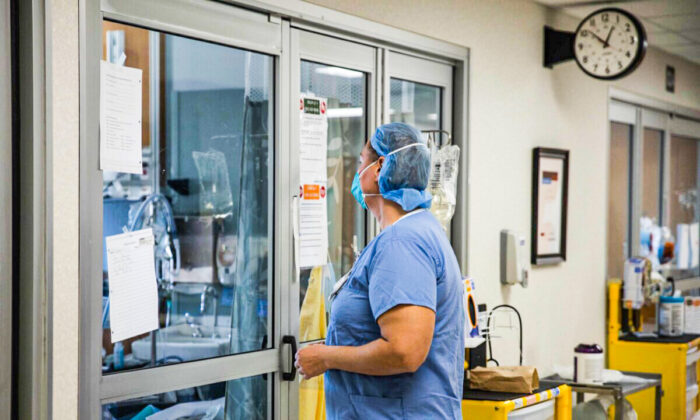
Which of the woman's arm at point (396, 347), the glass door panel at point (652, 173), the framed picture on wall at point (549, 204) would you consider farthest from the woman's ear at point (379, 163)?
the glass door panel at point (652, 173)

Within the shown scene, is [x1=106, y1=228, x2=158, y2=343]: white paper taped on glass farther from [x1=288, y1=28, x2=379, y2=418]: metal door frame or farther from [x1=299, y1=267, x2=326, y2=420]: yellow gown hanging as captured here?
[x1=299, y1=267, x2=326, y2=420]: yellow gown hanging

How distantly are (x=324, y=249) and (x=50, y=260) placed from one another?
1.20m

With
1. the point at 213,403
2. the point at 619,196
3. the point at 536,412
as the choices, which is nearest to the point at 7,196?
the point at 213,403

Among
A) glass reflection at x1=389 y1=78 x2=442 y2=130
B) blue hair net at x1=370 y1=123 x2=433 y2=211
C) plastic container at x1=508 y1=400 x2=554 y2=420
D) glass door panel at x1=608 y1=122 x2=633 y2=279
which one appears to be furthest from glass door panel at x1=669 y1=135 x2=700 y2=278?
blue hair net at x1=370 y1=123 x2=433 y2=211

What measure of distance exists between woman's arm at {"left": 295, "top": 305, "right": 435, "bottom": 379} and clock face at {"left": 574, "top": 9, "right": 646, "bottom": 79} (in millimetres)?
2774

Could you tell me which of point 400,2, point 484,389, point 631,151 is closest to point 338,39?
point 400,2

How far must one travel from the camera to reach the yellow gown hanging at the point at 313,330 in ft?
9.97

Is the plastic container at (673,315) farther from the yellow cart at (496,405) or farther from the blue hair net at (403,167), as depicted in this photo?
the blue hair net at (403,167)

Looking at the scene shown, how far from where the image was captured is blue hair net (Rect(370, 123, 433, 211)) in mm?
2186

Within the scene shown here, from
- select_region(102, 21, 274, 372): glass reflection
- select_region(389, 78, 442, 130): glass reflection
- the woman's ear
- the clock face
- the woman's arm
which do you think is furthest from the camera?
the clock face

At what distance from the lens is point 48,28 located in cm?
208

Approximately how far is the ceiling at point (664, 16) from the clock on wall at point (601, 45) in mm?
179

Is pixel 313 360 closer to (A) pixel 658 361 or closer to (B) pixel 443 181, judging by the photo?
(B) pixel 443 181

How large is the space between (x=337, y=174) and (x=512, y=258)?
120 centimetres
